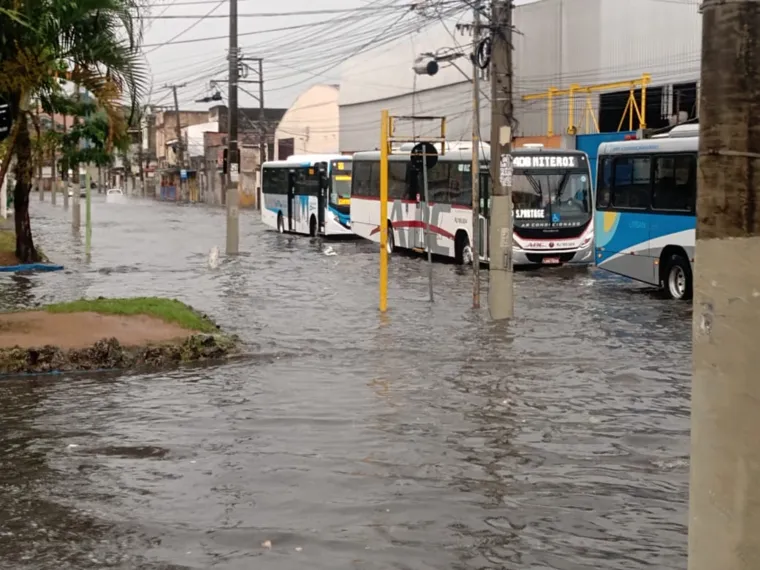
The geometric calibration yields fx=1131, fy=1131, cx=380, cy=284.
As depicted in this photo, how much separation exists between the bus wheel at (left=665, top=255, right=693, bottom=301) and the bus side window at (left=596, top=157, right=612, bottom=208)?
2653 mm

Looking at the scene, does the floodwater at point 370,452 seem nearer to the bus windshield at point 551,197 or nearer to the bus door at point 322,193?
the bus windshield at point 551,197

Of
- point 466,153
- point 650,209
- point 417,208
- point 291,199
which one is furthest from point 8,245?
point 650,209

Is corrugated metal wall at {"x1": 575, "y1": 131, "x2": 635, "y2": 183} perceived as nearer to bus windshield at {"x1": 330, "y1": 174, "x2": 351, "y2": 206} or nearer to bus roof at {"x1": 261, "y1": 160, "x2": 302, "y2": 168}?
bus windshield at {"x1": 330, "y1": 174, "x2": 351, "y2": 206}

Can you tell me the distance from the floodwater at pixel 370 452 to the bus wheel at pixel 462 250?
10597mm

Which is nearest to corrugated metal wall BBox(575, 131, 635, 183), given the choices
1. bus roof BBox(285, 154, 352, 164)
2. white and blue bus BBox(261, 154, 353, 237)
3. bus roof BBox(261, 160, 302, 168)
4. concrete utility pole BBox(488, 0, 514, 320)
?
white and blue bus BBox(261, 154, 353, 237)

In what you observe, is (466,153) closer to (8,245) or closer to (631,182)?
(631,182)

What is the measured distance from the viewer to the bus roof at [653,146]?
2000cm

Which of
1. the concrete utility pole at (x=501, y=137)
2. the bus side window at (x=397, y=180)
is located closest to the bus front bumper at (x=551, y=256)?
the bus side window at (x=397, y=180)

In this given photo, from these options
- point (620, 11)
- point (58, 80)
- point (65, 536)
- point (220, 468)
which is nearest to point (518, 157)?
point (58, 80)

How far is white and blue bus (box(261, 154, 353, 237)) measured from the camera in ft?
131

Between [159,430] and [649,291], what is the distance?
14472 millimetres

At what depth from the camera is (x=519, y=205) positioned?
25.9 m

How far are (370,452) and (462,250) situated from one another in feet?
66.1

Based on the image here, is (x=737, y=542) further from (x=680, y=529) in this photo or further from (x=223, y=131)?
(x=223, y=131)
